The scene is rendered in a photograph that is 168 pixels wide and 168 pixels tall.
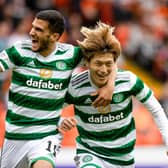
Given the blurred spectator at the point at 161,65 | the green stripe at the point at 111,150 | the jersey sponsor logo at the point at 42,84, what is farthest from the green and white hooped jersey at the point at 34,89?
the blurred spectator at the point at 161,65

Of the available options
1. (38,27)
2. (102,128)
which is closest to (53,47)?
(38,27)

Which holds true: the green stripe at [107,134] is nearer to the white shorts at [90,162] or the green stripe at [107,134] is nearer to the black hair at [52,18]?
the white shorts at [90,162]

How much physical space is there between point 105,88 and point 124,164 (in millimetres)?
774

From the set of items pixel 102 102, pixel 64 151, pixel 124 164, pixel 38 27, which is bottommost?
pixel 64 151

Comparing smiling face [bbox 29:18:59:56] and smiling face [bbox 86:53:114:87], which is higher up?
smiling face [bbox 29:18:59:56]

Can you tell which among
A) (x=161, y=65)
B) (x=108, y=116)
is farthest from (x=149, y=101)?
(x=161, y=65)

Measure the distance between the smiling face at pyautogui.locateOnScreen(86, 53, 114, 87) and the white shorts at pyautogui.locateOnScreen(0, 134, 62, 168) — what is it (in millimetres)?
641

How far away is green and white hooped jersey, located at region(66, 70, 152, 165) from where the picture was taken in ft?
30.0

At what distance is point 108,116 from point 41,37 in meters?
0.92

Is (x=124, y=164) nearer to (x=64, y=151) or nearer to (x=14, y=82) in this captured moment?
(x=14, y=82)

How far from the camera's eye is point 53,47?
9.10 meters

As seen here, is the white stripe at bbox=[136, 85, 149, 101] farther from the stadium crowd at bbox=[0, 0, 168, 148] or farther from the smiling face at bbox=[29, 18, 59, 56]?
the stadium crowd at bbox=[0, 0, 168, 148]

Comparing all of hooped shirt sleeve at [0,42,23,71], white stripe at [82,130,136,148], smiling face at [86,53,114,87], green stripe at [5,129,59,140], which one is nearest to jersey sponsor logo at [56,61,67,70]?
smiling face at [86,53,114,87]

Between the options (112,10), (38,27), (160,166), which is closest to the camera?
(38,27)
